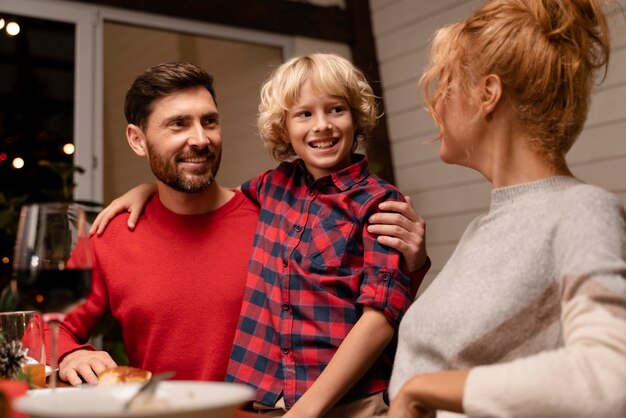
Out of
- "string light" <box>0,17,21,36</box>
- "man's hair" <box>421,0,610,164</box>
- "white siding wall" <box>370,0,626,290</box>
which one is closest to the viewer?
"man's hair" <box>421,0,610,164</box>

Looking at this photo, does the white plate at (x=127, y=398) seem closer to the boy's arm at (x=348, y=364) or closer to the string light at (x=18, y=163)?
the boy's arm at (x=348, y=364)

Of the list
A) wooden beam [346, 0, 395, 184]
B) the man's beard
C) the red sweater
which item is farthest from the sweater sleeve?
wooden beam [346, 0, 395, 184]

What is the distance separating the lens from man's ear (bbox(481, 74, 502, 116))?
1.11m

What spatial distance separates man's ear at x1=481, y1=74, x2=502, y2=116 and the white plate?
0.61 meters

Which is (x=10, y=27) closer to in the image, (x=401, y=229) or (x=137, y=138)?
(x=137, y=138)

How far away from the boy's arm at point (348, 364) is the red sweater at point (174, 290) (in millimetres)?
425

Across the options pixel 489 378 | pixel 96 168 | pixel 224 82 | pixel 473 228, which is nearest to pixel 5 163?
pixel 96 168

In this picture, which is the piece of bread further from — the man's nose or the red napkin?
the man's nose

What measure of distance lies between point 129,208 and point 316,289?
2.19ft

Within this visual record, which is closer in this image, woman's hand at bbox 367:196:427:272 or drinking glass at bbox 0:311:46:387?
drinking glass at bbox 0:311:46:387

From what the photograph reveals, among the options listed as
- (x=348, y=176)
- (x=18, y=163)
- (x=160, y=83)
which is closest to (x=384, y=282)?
(x=348, y=176)

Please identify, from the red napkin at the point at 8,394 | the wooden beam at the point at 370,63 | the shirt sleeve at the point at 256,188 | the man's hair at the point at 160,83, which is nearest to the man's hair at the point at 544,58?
the red napkin at the point at 8,394

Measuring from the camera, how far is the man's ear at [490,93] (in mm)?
1113

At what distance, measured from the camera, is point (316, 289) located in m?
1.63
